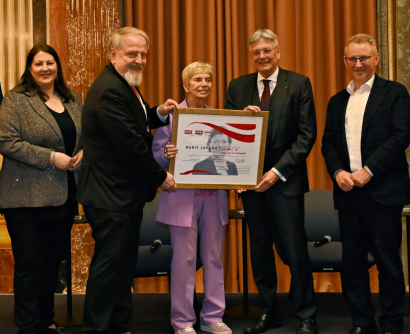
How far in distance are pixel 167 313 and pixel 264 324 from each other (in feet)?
3.44

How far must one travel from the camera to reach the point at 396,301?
10.8 feet

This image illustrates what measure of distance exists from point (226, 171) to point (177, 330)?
1186mm

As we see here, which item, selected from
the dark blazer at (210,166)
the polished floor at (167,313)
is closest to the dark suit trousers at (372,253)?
the polished floor at (167,313)

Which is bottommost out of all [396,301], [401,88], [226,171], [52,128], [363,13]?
[396,301]

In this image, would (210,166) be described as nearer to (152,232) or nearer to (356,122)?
(356,122)

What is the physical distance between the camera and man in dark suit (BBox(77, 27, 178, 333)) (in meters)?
2.95

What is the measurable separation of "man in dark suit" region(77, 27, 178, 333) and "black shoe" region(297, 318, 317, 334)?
4.29 feet

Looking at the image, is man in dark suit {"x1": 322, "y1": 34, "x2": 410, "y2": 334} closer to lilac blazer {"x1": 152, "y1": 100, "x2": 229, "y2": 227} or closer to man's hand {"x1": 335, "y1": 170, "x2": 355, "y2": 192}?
man's hand {"x1": 335, "y1": 170, "x2": 355, "y2": 192}

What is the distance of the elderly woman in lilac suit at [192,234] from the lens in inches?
138

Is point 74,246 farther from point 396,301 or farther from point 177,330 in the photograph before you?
point 396,301

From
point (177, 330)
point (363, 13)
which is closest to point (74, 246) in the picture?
point (177, 330)

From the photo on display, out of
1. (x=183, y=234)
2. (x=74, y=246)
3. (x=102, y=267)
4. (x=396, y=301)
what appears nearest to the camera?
(x=102, y=267)

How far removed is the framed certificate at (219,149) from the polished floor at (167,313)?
1.15 m

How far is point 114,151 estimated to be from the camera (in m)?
3.02
